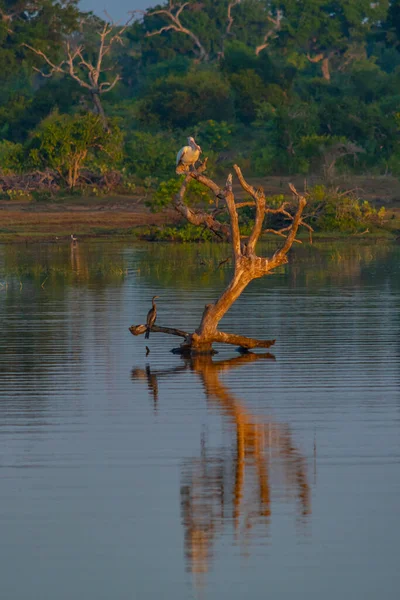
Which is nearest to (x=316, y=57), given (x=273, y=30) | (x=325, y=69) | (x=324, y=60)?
(x=324, y=60)

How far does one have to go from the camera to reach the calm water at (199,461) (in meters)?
8.50

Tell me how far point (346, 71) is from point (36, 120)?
2559 cm

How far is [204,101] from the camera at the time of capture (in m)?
62.0

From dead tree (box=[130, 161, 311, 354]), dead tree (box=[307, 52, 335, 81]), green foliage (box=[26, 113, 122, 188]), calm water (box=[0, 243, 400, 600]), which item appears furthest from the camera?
dead tree (box=[307, 52, 335, 81])

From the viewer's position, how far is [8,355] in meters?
18.3

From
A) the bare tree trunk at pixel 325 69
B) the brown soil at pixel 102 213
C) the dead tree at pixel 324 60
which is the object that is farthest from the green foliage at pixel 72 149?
the bare tree trunk at pixel 325 69

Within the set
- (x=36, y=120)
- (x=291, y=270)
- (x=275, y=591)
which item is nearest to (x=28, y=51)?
(x=36, y=120)

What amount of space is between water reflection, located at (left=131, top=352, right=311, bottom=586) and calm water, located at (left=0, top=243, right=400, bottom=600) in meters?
0.02

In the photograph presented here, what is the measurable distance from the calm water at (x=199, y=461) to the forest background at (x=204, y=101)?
84.0 feet

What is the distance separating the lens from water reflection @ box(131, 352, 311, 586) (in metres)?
9.26

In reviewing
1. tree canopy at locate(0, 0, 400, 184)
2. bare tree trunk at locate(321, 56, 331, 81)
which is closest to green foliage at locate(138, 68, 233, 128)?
tree canopy at locate(0, 0, 400, 184)

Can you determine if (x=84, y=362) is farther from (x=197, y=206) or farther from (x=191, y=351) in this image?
(x=197, y=206)

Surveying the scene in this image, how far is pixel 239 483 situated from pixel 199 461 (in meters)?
0.91

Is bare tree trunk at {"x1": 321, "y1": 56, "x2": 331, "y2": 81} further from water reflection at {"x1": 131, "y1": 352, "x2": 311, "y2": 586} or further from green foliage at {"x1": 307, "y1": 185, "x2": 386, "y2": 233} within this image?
water reflection at {"x1": 131, "y1": 352, "x2": 311, "y2": 586}
